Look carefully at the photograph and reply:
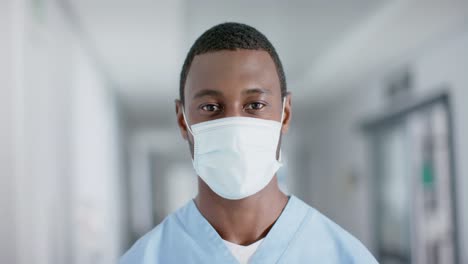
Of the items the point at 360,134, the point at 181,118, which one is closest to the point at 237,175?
the point at 181,118

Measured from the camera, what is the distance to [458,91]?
3604 mm

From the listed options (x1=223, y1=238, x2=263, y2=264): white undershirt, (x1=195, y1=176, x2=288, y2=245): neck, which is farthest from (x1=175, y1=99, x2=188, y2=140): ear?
(x1=223, y1=238, x2=263, y2=264): white undershirt

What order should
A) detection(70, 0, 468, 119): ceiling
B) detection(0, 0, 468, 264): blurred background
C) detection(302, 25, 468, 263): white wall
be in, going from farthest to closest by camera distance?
detection(302, 25, 468, 263): white wall
detection(70, 0, 468, 119): ceiling
detection(0, 0, 468, 264): blurred background

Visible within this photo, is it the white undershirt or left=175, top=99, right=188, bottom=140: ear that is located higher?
left=175, top=99, right=188, bottom=140: ear

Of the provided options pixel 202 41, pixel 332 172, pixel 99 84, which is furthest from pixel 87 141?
pixel 332 172

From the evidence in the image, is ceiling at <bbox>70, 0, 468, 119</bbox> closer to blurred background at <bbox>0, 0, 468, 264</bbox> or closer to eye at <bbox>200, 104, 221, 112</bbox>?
blurred background at <bbox>0, 0, 468, 264</bbox>

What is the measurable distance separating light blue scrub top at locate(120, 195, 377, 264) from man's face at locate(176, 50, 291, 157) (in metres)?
0.19

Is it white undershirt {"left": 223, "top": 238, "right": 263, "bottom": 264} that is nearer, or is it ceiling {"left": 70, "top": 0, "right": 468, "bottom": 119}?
white undershirt {"left": 223, "top": 238, "right": 263, "bottom": 264}

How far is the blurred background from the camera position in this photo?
84.7 inches

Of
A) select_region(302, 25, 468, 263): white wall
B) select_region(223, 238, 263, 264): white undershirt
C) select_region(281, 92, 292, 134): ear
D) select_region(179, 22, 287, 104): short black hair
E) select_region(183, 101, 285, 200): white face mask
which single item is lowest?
select_region(302, 25, 468, 263): white wall

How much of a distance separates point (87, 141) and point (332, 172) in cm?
413

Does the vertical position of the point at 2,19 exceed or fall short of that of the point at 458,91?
it exceeds it

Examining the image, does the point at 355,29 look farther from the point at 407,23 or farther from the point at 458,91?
the point at 458,91

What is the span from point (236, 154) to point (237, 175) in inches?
1.8
